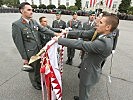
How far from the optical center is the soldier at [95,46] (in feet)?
7.41

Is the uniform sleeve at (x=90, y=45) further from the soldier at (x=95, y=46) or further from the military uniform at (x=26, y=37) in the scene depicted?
the military uniform at (x=26, y=37)

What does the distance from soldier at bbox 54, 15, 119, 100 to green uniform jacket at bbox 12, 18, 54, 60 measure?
91 centimetres

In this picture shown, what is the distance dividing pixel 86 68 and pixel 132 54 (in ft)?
16.4

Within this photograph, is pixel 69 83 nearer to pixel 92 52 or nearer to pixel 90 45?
pixel 92 52

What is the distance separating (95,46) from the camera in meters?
2.24

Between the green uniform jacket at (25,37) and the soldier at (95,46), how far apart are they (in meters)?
0.91

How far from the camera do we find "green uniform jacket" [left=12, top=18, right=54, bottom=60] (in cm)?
308

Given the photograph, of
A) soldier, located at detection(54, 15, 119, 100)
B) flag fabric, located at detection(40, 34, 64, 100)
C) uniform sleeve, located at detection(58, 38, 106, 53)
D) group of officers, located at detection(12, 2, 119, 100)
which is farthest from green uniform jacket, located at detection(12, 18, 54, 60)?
uniform sleeve, located at detection(58, 38, 106, 53)

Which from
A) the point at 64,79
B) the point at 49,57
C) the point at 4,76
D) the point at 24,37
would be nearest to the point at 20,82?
the point at 4,76

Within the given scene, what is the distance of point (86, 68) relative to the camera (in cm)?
262

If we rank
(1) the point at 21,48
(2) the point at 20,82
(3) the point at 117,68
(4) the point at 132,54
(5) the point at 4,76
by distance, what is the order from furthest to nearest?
(4) the point at 132,54 < (3) the point at 117,68 < (5) the point at 4,76 < (2) the point at 20,82 < (1) the point at 21,48

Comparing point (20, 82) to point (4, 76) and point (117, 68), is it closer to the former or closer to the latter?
point (4, 76)

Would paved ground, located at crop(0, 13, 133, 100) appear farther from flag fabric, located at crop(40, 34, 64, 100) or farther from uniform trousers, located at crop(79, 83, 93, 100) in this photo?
flag fabric, located at crop(40, 34, 64, 100)

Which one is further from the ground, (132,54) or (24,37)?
(24,37)
